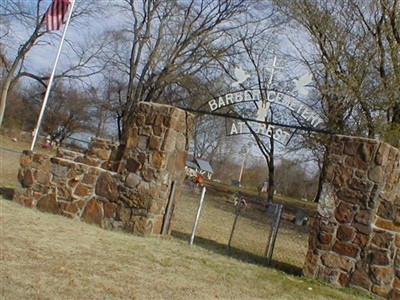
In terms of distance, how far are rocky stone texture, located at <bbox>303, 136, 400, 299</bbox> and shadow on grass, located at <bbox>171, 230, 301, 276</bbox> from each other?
2.27 feet

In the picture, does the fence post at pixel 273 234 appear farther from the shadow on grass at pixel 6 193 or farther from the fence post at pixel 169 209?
the shadow on grass at pixel 6 193

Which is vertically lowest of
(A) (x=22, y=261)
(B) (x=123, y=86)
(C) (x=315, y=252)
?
(A) (x=22, y=261)

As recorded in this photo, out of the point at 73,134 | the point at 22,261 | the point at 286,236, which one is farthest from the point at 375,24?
the point at 73,134

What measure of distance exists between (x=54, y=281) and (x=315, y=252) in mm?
3815

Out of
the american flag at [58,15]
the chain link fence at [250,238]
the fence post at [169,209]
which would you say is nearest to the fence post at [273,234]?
the chain link fence at [250,238]

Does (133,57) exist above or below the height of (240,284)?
above

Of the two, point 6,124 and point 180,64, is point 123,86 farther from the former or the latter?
point 6,124

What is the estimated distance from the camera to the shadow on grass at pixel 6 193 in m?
8.73

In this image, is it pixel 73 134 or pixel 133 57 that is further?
pixel 73 134

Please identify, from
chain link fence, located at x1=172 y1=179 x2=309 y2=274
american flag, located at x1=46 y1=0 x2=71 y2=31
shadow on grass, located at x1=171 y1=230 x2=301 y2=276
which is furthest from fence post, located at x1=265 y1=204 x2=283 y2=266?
american flag, located at x1=46 y1=0 x2=71 y2=31

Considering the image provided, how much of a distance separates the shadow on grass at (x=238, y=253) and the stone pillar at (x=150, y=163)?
913mm

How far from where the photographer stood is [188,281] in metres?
5.24

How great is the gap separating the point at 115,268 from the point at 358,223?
3.39 metres

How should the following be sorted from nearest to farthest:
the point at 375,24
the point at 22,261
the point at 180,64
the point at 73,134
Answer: the point at 22,261, the point at 375,24, the point at 180,64, the point at 73,134
